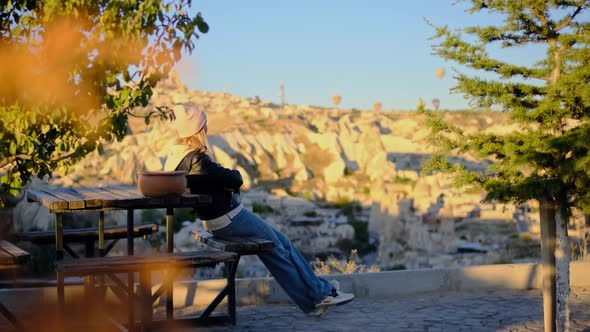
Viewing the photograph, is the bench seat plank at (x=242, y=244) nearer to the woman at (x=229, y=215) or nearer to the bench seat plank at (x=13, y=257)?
the woman at (x=229, y=215)

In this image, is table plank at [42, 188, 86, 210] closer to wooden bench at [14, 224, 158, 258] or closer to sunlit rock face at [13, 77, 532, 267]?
wooden bench at [14, 224, 158, 258]

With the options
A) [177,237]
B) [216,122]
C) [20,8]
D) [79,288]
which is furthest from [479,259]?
[216,122]

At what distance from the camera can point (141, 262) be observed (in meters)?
5.18

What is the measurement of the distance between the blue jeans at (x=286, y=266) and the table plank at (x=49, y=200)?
1.27 m

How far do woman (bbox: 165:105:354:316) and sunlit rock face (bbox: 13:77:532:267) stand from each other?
13855mm

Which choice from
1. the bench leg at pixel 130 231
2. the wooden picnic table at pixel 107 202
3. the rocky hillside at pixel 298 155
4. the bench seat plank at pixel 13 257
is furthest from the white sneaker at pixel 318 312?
the rocky hillside at pixel 298 155

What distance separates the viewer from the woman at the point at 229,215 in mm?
5746

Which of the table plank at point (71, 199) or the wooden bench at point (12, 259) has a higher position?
the table plank at point (71, 199)

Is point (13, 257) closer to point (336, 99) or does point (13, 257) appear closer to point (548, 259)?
point (548, 259)

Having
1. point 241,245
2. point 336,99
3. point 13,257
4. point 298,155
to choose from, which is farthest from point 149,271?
point 336,99

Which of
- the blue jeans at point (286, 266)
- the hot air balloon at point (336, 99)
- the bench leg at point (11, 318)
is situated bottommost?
the bench leg at point (11, 318)

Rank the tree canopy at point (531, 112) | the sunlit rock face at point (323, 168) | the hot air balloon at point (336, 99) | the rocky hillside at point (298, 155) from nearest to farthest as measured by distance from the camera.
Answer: the tree canopy at point (531, 112), the sunlit rock face at point (323, 168), the rocky hillside at point (298, 155), the hot air balloon at point (336, 99)

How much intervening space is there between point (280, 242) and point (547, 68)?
2400mm

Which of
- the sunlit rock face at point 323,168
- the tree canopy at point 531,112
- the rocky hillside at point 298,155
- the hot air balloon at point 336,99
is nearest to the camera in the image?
the tree canopy at point 531,112
